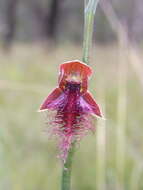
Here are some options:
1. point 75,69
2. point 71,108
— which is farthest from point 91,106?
point 75,69

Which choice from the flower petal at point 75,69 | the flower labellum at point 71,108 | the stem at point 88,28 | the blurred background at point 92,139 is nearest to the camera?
the stem at point 88,28

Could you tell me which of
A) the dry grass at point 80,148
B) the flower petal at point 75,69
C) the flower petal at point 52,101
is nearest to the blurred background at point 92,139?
the dry grass at point 80,148

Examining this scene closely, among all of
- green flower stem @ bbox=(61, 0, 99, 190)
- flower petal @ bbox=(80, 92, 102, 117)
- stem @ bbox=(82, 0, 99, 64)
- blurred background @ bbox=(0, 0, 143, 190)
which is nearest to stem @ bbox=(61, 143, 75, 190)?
green flower stem @ bbox=(61, 0, 99, 190)

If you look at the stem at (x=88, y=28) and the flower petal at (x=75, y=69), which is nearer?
the stem at (x=88, y=28)

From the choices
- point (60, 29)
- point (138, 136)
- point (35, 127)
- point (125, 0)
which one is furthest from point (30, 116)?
point (60, 29)

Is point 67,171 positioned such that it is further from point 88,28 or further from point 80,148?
point 80,148

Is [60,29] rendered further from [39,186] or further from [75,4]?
[39,186]

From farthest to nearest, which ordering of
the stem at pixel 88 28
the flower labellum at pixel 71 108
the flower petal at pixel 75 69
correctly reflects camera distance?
1. the flower petal at pixel 75 69
2. the flower labellum at pixel 71 108
3. the stem at pixel 88 28

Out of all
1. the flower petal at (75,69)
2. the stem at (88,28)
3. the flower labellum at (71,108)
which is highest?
the stem at (88,28)

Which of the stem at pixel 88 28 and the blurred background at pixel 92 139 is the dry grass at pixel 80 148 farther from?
the stem at pixel 88 28
